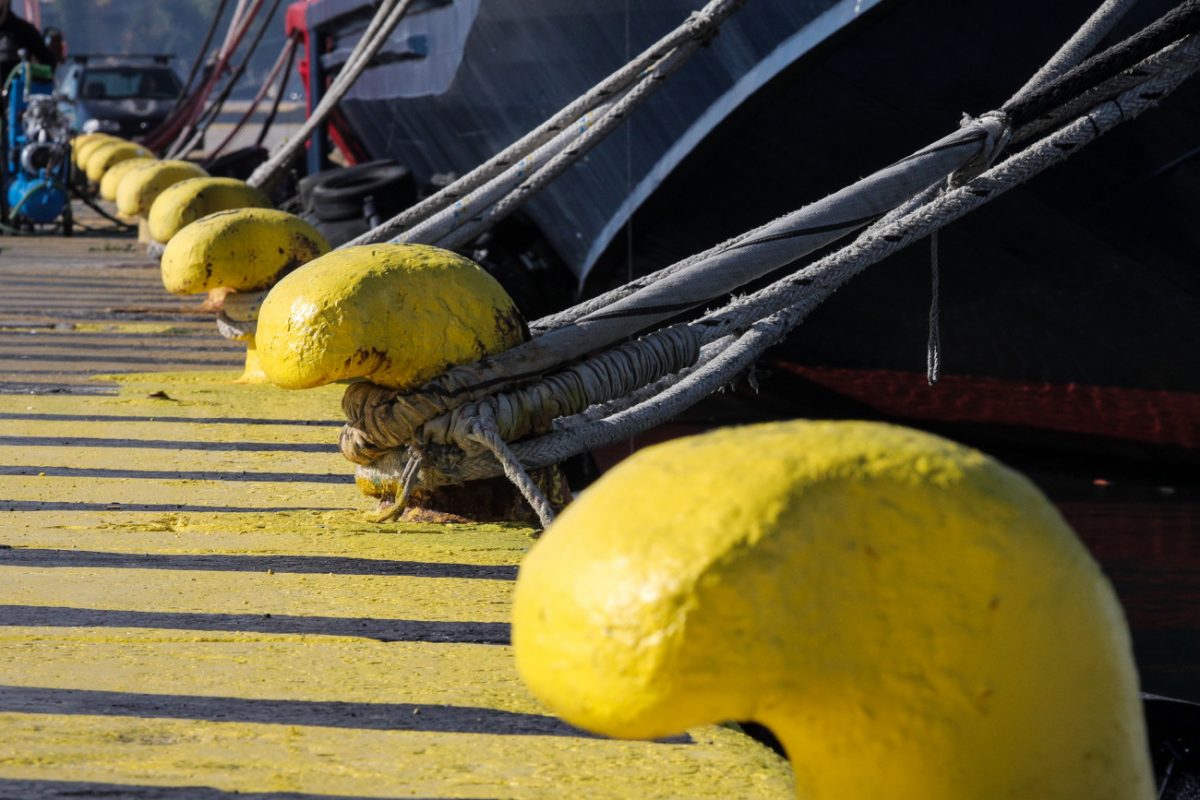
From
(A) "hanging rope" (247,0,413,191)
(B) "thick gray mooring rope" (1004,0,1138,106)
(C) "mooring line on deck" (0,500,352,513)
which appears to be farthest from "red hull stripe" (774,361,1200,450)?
(C) "mooring line on deck" (0,500,352,513)

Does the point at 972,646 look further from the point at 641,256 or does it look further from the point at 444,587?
the point at 641,256

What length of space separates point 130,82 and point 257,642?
83.4 ft

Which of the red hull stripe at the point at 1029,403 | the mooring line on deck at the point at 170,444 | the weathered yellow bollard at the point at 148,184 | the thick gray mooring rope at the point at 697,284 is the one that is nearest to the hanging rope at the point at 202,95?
the weathered yellow bollard at the point at 148,184

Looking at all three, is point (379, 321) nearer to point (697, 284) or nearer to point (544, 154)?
point (697, 284)

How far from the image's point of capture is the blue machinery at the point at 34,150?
12.5 metres

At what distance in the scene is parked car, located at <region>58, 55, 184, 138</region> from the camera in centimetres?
2392

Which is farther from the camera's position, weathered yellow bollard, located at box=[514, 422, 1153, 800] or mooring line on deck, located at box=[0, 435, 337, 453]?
mooring line on deck, located at box=[0, 435, 337, 453]

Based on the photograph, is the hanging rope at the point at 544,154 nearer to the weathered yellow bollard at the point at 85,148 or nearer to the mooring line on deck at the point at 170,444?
the mooring line on deck at the point at 170,444

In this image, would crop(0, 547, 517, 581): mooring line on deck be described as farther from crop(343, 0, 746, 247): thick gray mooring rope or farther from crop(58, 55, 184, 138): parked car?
crop(58, 55, 184, 138): parked car

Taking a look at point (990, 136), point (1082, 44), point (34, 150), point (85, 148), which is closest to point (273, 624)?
point (990, 136)

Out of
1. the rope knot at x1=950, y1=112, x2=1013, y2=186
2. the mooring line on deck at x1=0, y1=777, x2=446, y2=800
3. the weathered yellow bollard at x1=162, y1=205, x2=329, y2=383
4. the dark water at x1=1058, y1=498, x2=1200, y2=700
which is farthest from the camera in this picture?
the weathered yellow bollard at x1=162, y1=205, x2=329, y2=383

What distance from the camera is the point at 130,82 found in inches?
1021

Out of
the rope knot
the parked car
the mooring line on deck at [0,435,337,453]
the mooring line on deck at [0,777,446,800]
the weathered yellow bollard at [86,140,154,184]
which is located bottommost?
the mooring line on deck at [0,777,446,800]

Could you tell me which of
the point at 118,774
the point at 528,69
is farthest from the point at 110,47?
the point at 118,774
